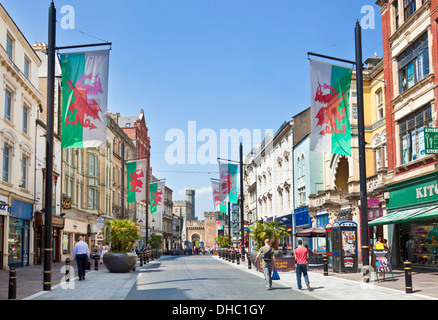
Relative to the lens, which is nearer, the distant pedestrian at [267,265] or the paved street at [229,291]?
the paved street at [229,291]

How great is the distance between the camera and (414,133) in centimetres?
2612

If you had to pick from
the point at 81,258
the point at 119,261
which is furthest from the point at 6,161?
the point at 81,258

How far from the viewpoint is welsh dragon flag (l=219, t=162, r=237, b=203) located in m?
40.3

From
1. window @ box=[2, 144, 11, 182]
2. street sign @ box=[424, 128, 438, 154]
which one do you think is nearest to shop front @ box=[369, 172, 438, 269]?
street sign @ box=[424, 128, 438, 154]

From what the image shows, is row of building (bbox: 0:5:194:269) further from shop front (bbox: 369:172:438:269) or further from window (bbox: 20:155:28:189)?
shop front (bbox: 369:172:438:269)

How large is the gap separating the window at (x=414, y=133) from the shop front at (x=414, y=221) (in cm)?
127

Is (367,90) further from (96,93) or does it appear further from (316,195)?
(96,93)

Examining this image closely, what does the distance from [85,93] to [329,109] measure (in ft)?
25.5

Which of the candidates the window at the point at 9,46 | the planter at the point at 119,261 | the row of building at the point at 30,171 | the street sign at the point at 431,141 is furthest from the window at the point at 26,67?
the street sign at the point at 431,141

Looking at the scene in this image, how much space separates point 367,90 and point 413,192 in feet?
36.0

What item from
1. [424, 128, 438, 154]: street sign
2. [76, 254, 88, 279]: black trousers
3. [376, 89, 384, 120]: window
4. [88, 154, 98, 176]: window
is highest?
[376, 89, 384, 120]: window

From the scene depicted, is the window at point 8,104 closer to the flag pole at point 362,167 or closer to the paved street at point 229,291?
the paved street at point 229,291

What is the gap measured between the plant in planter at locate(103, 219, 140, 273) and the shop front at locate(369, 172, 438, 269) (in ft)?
37.4

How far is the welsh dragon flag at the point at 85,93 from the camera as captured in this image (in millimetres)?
16484
